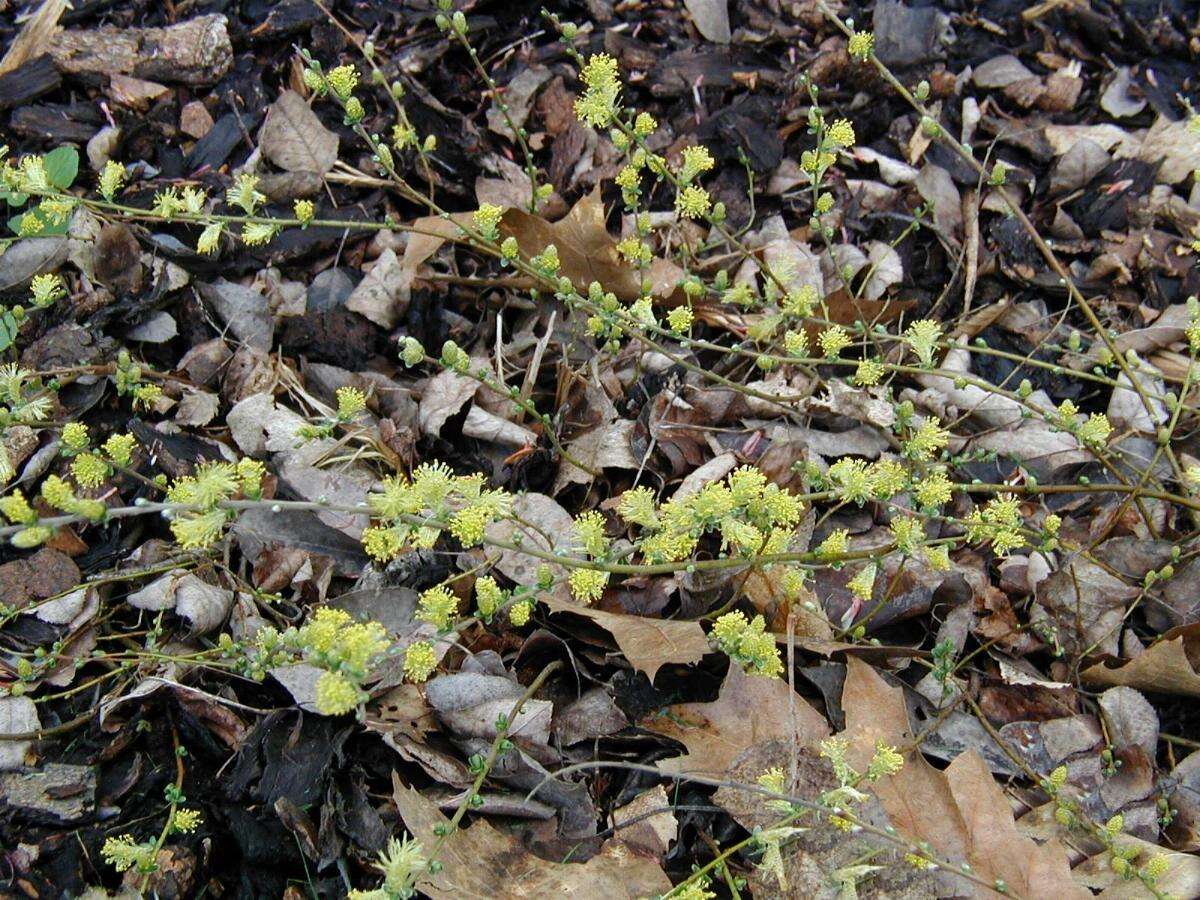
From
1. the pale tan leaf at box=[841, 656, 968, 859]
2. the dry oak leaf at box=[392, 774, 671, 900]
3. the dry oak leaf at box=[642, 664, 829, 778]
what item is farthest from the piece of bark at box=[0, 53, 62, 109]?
the pale tan leaf at box=[841, 656, 968, 859]

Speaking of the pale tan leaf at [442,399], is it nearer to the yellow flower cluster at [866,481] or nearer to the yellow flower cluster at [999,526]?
the yellow flower cluster at [866,481]

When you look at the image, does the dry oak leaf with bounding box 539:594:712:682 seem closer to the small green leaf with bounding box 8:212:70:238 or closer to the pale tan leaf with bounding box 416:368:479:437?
the pale tan leaf with bounding box 416:368:479:437

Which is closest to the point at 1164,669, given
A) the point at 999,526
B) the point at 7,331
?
the point at 999,526

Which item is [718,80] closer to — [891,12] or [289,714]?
[891,12]

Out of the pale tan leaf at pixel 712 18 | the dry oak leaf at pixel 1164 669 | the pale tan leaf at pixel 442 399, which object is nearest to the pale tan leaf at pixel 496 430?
the pale tan leaf at pixel 442 399

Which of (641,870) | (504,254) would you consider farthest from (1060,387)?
(641,870)

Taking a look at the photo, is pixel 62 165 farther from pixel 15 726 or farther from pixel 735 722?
pixel 735 722
